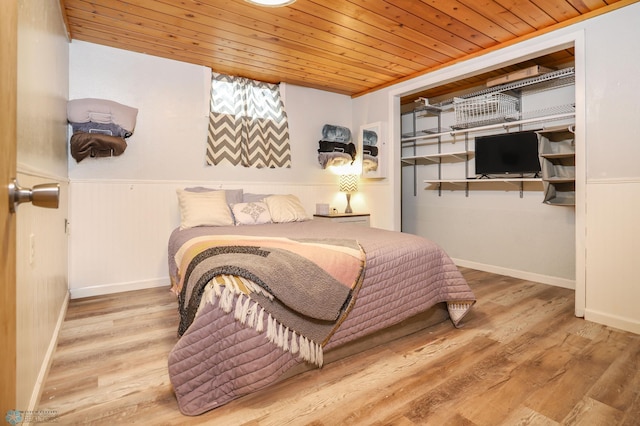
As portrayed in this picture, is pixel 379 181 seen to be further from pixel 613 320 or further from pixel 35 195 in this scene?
pixel 35 195

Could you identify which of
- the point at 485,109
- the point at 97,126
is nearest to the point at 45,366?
the point at 97,126

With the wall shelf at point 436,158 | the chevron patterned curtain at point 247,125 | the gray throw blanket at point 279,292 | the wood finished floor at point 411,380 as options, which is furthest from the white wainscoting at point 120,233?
the wall shelf at point 436,158

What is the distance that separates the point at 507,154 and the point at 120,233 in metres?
3.88

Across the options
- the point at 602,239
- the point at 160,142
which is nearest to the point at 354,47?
the point at 160,142

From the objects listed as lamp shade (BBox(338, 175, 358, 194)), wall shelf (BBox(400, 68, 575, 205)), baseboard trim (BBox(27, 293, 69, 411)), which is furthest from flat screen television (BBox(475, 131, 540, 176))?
baseboard trim (BBox(27, 293, 69, 411))

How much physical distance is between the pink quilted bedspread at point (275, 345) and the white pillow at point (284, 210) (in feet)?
0.73

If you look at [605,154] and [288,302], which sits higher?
[605,154]

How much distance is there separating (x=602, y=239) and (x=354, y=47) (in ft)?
8.25

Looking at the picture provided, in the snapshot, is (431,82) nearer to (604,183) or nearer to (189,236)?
(604,183)

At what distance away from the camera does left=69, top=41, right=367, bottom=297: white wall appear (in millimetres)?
3021

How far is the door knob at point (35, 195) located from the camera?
24.4 inches

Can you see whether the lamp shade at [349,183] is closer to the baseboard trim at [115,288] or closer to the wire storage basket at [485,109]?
the wire storage basket at [485,109]

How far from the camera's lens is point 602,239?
2.48m

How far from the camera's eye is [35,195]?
635mm
